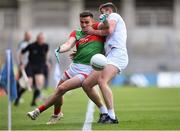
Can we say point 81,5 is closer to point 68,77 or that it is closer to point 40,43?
point 40,43

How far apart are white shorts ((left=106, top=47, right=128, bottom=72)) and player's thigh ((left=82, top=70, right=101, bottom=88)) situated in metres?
0.34

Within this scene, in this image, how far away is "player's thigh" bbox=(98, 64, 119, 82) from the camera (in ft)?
48.7

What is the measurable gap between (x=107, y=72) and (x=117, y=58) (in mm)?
320

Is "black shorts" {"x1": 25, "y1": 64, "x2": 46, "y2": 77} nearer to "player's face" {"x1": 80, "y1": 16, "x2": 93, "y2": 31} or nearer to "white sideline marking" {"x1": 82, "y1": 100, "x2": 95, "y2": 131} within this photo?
"white sideline marking" {"x1": 82, "y1": 100, "x2": 95, "y2": 131}

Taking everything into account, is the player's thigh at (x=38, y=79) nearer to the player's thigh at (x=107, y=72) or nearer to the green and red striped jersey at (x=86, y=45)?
the green and red striped jersey at (x=86, y=45)

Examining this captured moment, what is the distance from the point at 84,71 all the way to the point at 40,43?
8940 millimetres

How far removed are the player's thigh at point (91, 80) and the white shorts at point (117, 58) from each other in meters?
0.34

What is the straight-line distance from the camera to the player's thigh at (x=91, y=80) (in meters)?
14.8

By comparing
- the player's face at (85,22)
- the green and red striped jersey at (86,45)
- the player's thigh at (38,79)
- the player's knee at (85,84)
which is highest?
the player's face at (85,22)

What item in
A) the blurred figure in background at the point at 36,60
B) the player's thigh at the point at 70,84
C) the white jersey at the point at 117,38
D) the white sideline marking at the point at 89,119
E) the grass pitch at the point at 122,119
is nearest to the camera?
the white sideline marking at the point at 89,119

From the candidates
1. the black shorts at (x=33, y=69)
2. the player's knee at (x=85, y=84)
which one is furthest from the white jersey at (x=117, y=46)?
the black shorts at (x=33, y=69)

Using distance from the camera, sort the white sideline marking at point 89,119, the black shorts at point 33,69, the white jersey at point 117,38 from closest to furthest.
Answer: the white sideline marking at point 89,119, the white jersey at point 117,38, the black shorts at point 33,69

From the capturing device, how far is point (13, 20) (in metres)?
60.2

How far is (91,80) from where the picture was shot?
14.8 meters
